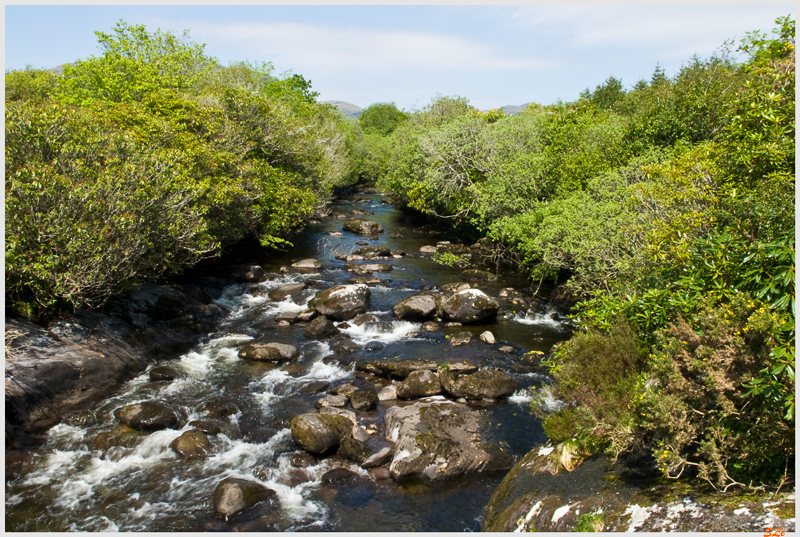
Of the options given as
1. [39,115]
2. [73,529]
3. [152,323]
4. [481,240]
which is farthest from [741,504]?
[481,240]

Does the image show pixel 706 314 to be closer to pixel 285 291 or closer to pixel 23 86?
pixel 285 291

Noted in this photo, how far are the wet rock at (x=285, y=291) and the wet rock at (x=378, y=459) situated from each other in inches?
608

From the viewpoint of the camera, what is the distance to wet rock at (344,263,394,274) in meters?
33.3

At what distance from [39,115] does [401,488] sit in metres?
18.4

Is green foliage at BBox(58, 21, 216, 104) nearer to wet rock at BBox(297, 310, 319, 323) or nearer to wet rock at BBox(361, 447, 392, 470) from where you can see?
wet rock at BBox(297, 310, 319, 323)

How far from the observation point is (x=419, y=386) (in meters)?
A: 17.7

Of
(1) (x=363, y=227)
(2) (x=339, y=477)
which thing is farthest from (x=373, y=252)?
(2) (x=339, y=477)

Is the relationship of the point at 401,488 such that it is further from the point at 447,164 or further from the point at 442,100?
the point at 442,100

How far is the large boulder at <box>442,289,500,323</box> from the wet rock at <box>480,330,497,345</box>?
1.57 meters

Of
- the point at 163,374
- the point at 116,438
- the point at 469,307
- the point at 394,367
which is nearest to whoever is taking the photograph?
the point at 116,438

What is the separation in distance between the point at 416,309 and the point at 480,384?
25.3 ft

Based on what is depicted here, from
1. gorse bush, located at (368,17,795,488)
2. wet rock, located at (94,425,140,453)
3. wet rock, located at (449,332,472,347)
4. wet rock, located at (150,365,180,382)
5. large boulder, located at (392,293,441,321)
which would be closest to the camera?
gorse bush, located at (368,17,795,488)

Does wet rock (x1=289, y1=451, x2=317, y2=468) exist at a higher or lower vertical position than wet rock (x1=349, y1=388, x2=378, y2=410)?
lower

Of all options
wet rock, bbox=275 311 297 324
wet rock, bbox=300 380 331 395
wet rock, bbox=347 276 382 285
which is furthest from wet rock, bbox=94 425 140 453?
wet rock, bbox=347 276 382 285
